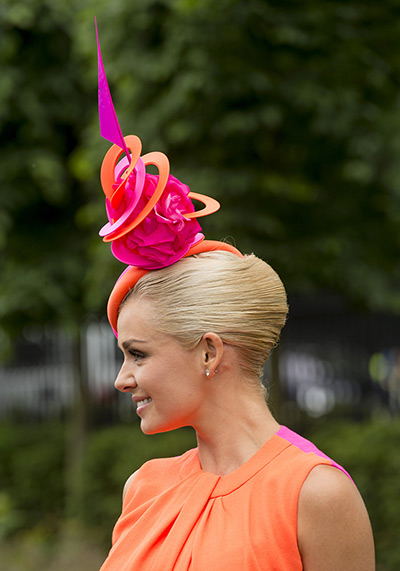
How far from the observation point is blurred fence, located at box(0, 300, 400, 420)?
7.80m

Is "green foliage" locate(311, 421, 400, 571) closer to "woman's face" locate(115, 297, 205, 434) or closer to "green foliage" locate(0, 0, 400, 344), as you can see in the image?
"green foliage" locate(0, 0, 400, 344)

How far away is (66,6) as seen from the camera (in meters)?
6.26

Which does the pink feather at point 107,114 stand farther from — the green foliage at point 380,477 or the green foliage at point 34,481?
the green foliage at point 34,481

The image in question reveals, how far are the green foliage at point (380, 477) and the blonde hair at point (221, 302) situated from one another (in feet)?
14.5

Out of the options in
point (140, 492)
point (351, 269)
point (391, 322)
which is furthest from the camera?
point (391, 322)

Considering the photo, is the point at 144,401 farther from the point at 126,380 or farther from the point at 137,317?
the point at 137,317

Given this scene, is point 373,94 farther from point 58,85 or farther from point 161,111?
point 58,85

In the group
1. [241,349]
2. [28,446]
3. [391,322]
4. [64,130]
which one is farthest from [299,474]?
[28,446]

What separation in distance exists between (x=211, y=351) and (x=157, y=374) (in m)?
0.13

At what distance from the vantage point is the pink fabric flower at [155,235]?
193 centimetres

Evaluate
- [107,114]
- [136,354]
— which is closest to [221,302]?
[136,354]

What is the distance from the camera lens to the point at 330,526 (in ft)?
5.66

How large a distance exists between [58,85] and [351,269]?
8.68ft

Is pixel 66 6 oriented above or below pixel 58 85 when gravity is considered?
above
